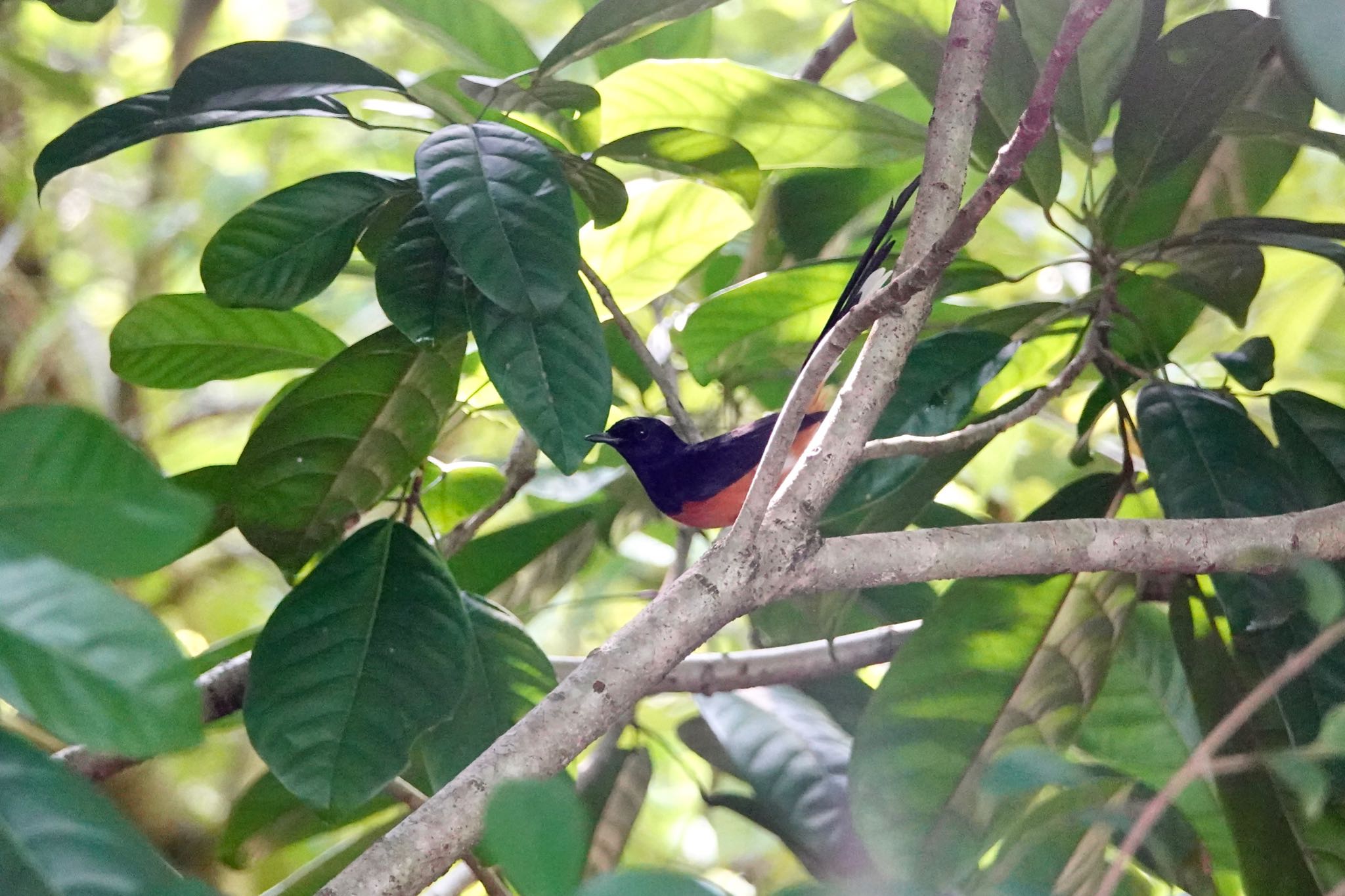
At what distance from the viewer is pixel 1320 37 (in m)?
0.88

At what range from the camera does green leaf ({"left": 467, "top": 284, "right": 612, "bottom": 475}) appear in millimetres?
921

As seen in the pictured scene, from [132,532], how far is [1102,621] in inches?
37.0

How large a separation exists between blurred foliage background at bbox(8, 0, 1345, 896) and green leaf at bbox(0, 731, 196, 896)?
850 millimetres

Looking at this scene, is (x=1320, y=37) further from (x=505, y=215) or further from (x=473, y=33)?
(x=473, y=33)

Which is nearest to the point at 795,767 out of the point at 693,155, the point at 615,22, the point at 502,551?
the point at 502,551

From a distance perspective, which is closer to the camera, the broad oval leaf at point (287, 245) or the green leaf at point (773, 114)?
the broad oval leaf at point (287, 245)

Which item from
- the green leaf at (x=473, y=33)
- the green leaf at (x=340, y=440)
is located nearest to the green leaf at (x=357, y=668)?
the green leaf at (x=340, y=440)

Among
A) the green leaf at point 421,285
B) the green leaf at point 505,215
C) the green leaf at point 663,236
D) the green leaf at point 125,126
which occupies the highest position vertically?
the green leaf at point 125,126

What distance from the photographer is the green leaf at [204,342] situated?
126cm

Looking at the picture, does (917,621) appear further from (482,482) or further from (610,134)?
(610,134)

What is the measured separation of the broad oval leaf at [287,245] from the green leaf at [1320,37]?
83cm

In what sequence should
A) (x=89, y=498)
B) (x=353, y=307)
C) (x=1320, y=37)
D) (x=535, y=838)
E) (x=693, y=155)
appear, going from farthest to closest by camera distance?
(x=353, y=307), (x=693, y=155), (x=1320, y=37), (x=89, y=498), (x=535, y=838)

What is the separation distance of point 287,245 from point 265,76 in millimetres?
156

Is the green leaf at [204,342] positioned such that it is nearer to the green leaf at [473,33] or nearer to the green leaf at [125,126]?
the green leaf at [125,126]
